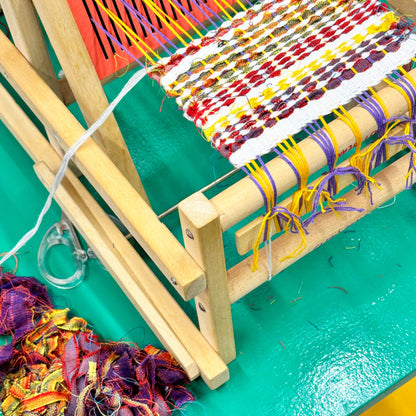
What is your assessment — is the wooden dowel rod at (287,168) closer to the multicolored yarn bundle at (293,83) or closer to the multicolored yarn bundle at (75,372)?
the multicolored yarn bundle at (293,83)

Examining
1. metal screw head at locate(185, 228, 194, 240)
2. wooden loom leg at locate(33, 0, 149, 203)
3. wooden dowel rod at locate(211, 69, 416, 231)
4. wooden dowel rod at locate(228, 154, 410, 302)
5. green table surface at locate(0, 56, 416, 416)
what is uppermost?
wooden loom leg at locate(33, 0, 149, 203)

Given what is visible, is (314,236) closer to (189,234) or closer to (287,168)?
(287,168)

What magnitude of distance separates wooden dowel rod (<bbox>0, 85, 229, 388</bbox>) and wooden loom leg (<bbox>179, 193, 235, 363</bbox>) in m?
0.04

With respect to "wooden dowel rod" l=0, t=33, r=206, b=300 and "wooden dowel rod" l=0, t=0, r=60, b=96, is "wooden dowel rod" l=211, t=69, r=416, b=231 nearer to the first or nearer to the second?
"wooden dowel rod" l=0, t=33, r=206, b=300

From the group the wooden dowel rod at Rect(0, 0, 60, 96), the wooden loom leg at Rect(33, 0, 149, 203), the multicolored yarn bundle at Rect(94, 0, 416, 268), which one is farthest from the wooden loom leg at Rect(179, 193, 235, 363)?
the wooden dowel rod at Rect(0, 0, 60, 96)

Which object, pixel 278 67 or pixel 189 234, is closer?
pixel 189 234

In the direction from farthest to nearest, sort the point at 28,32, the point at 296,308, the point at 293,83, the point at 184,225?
the point at 296,308, the point at 28,32, the point at 293,83, the point at 184,225

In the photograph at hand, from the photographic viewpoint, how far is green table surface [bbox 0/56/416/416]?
140cm

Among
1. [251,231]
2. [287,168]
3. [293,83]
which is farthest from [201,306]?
[293,83]

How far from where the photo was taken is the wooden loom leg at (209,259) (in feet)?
3.01

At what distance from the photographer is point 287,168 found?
1027 millimetres

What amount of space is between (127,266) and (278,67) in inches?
20.9

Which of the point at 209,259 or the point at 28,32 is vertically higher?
the point at 28,32

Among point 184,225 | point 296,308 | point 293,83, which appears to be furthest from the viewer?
point 296,308
